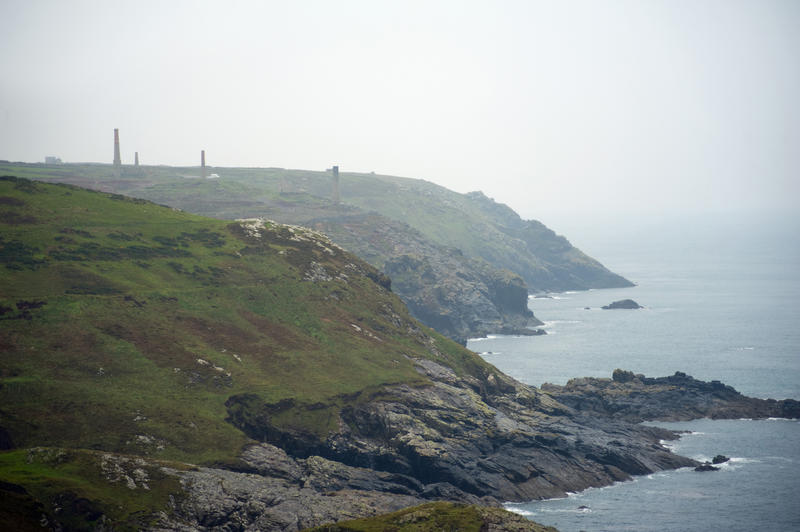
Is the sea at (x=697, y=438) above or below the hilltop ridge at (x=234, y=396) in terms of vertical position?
below

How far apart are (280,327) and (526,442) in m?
37.2

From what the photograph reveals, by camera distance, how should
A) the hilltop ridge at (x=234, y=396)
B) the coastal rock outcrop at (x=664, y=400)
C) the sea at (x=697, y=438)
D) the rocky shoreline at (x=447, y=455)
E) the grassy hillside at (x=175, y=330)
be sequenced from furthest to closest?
the coastal rock outcrop at (x=664, y=400) → the sea at (x=697, y=438) → the grassy hillside at (x=175, y=330) → the rocky shoreline at (x=447, y=455) → the hilltop ridge at (x=234, y=396)

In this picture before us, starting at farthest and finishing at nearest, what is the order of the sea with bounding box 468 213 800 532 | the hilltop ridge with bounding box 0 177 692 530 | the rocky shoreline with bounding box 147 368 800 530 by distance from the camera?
1. the sea with bounding box 468 213 800 532
2. the rocky shoreline with bounding box 147 368 800 530
3. the hilltop ridge with bounding box 0 177 692 530

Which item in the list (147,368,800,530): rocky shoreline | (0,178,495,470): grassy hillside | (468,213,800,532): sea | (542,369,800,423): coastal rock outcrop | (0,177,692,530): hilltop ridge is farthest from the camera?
(542,369,800,423): coastal rock outcrop

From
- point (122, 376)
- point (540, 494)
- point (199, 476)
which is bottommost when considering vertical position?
point (540, 494)

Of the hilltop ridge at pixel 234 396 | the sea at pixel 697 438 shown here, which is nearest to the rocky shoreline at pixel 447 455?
the hilltop ridge at pixel 234 396

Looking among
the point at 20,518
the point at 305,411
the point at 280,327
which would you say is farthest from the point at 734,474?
the point at 20,518

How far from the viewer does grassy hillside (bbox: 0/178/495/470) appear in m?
79.2

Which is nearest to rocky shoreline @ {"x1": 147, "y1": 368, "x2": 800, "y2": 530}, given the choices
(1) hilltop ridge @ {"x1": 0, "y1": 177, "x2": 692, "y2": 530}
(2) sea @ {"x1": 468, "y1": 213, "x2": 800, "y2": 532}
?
(1) hilltop ridge @ {"x1": 0, "y1": 177, "x2": 692, "y2": 530}

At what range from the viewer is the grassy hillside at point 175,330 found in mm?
79250

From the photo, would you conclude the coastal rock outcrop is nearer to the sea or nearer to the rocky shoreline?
the rocky shoreline

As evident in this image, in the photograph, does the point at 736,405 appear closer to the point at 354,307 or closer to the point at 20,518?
the point at 354,307

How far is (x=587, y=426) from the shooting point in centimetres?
11131

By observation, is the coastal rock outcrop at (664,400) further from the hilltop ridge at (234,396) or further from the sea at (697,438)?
the hilltop ridge at (234,396)
